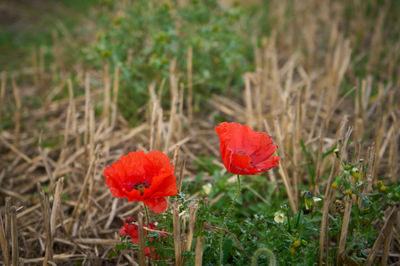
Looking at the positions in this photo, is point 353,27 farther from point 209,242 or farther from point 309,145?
point 209,242

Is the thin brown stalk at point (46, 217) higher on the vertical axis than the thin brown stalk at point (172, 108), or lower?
lower

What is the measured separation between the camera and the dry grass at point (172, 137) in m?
1.55

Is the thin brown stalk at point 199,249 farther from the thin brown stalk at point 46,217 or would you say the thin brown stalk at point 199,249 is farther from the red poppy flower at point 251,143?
the thin brown stalk at point 46,217

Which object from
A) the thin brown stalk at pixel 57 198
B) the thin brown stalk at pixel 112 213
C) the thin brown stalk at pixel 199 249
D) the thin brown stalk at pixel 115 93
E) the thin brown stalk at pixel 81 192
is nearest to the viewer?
the thin brown stalk at pixel 199 249

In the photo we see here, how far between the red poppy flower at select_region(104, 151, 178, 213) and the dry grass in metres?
0.10

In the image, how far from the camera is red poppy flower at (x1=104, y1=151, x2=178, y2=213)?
1181mm

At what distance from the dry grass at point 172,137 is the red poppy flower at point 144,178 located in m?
0.10

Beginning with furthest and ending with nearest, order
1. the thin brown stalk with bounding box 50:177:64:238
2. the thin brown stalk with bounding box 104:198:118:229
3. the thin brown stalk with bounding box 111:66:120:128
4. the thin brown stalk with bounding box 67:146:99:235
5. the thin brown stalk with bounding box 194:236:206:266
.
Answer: the thin brown stalk with bounding box 111:66:120:128, the thin brown stalk with bounding box 104:198:118:229, the thin brown stalk with bounding box 67:146:99:235, the thin brown stalk with bounding box 50:177:64:238, the thin brown stalk with bounding box 194:236:206:266

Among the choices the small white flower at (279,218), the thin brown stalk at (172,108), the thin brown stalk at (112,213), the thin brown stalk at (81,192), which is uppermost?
the thin brown stalk at (172,108)

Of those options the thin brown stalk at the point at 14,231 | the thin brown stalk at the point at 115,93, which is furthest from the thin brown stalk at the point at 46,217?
the thin brown stalk at the point at 115,93

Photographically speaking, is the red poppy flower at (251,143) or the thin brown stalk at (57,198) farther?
the thin brown stalk at (57,198)

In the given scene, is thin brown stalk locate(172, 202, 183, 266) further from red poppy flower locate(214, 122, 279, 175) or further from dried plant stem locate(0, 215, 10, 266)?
dried plant stem locate(0, 215, 10, 266)

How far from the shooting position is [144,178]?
52.2 inches

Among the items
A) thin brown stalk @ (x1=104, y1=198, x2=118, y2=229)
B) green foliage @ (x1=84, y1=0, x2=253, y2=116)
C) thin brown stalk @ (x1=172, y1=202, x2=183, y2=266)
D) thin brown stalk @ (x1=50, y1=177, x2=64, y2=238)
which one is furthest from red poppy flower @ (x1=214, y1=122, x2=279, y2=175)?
green foliage @ (x1=84, y1=0, x2=253, y2=116)
